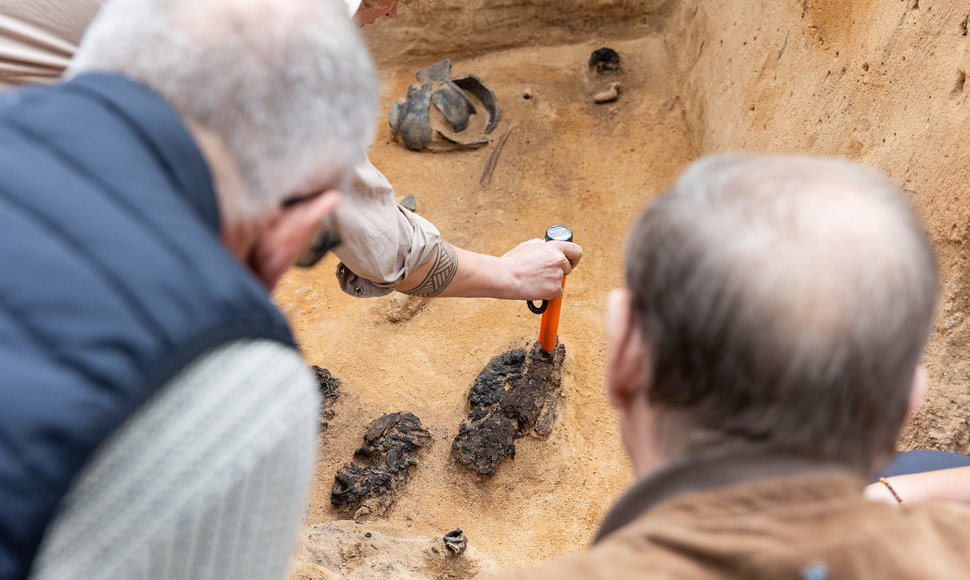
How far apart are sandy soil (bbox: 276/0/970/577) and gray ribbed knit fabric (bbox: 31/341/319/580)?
141cm

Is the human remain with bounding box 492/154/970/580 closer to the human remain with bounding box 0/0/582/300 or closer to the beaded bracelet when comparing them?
the beaded bracelet

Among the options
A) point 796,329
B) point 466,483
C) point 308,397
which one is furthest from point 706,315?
point 466,483

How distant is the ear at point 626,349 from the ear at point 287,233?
39 cm

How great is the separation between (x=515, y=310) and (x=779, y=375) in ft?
7.64

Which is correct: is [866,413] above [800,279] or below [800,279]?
below

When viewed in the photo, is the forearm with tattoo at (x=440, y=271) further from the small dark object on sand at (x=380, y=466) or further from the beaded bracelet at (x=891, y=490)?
the beaded bracelet at (x=891, y=490)

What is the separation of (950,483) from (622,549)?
108 centimetres

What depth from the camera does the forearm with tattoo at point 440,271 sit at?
6.63 feet

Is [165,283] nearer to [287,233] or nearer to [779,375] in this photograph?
[287,233]

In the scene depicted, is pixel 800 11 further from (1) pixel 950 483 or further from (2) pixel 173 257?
(2) pixel 173 257

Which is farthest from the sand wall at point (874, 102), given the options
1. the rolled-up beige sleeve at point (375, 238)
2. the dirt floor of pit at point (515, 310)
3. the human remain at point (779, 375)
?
the rolled-up beige sleeve at point (375, 238)

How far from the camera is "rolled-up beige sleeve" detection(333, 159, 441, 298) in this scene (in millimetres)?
1719

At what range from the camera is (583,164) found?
3770 millimetres

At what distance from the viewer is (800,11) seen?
117 inches
